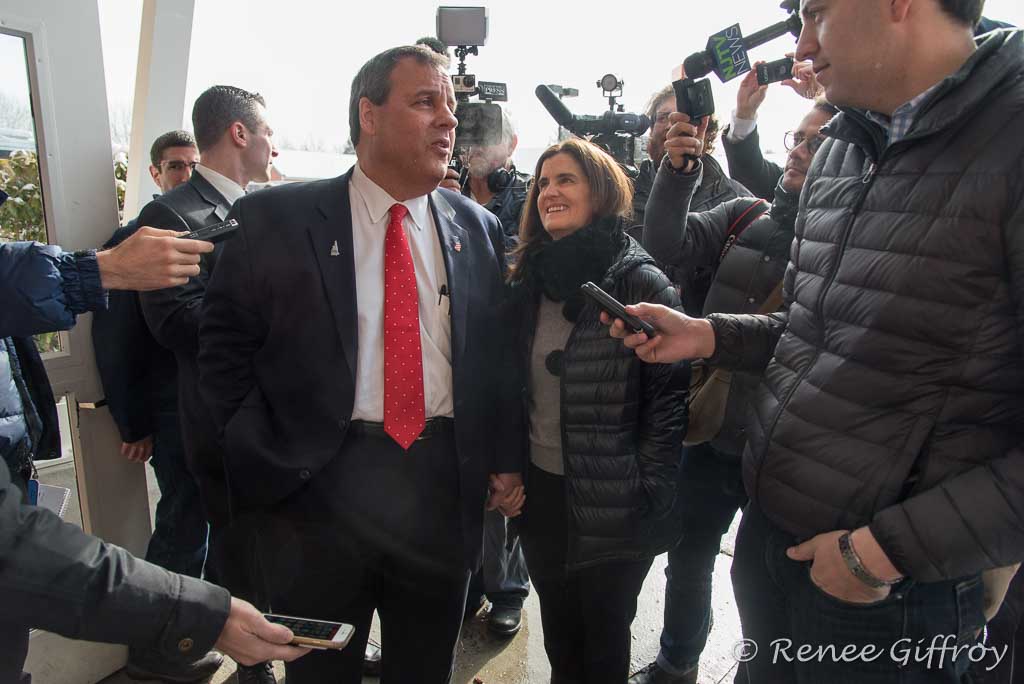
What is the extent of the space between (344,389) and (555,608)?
3.12 feet

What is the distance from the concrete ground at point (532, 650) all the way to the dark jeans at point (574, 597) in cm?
66

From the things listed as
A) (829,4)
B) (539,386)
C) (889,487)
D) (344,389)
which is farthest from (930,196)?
(344,389)

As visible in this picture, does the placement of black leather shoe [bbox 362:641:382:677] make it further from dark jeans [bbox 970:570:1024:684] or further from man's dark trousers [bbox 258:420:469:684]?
dark jeans [bbox 970:570:1024:684]

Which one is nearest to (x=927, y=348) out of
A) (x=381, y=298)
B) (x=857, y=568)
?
(x=857, y=568)

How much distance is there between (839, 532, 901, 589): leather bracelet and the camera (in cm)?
112

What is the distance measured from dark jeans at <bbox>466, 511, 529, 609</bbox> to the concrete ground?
0.40 feet

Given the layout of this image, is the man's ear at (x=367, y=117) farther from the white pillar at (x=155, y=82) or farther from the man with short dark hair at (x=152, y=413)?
the white pillar at (x=155, y=82)

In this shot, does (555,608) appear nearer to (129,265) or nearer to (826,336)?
(826,336)

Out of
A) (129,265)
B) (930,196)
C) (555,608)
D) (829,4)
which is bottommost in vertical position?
(555,608)

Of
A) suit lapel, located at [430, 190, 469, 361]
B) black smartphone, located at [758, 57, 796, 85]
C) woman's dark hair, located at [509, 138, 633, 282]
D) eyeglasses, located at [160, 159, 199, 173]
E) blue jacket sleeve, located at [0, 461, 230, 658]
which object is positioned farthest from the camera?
eyeglasses, located at [160, 159, 199, 173]

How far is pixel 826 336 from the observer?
4.18 feet

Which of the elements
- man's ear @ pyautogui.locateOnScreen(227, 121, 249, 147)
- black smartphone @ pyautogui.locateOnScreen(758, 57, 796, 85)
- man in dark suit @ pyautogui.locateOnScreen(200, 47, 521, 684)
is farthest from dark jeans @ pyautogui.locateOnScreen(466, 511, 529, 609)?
black smartphone @ pyautogui.locateOnScreen(758, 57, 796, 85)

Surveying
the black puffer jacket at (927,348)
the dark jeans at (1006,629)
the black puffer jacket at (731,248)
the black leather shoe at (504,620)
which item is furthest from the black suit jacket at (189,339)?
the dark jeans at (1006,629)

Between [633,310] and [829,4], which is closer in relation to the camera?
[829,4]
